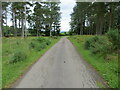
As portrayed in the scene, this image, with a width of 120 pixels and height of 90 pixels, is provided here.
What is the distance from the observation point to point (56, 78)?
4859 mm

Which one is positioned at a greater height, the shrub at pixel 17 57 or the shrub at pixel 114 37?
the shrub at pixel 114 37

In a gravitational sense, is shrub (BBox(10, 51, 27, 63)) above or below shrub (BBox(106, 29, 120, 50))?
below

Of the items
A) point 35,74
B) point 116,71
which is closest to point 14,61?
point 35,74

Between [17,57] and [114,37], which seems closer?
[114,37]

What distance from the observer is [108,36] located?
26.3 ft

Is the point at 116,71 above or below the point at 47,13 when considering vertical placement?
below

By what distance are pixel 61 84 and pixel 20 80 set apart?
1.72 metres

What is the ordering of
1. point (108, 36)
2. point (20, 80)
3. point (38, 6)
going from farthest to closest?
point (38, 6) → point (108, 36) → point (20, 80)

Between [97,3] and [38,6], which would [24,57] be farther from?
[38,6]

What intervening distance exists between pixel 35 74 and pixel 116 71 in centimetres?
387

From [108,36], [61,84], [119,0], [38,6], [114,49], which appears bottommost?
[61,84]

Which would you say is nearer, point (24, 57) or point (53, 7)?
point (24, 57)

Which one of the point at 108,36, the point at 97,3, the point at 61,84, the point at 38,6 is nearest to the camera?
the point at 61,84

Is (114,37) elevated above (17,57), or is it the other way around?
(114,37)
